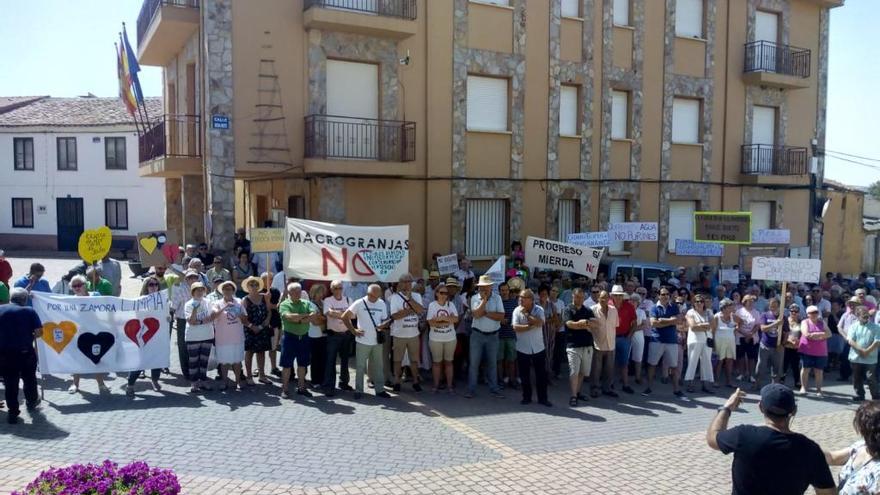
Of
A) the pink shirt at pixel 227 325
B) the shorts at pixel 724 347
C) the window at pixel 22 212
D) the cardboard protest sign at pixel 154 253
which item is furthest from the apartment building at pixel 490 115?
the window at pixel 22 212

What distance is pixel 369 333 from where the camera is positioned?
11086 millimetres

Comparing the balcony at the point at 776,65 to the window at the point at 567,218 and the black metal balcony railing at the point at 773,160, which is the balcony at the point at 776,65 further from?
the window at the point at 567,218

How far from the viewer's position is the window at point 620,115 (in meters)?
21.5

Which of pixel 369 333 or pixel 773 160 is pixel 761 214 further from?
pixel 369 333

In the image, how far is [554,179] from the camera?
803 inches

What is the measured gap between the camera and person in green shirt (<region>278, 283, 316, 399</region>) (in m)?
11.0

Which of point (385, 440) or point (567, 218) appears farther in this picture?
point (567, 218)

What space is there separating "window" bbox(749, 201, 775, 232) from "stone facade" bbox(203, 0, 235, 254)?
1621 cm

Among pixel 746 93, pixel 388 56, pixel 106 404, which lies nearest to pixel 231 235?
pixel 388 56

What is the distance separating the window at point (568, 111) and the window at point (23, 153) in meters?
27.8

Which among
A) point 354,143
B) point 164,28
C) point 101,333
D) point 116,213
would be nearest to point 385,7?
point 354,143

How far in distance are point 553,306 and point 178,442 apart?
6117mm

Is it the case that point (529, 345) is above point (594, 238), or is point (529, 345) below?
below

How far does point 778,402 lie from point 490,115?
1543 cm
